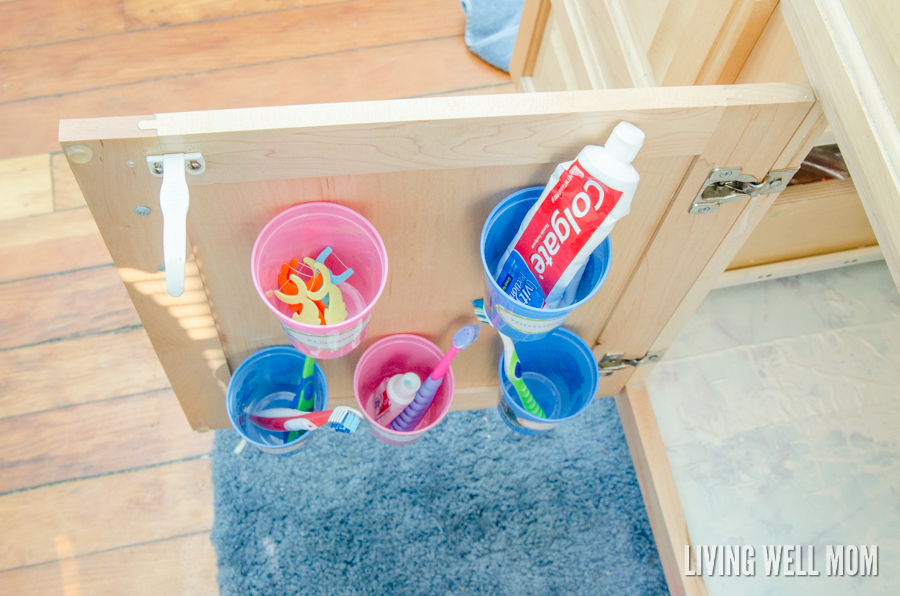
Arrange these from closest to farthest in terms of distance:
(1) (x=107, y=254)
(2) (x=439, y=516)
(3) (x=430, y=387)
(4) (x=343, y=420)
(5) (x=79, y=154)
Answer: (5) (x=79, y=154) < (4) (x=343, y=420) < (3) (x=430, y=387) < (2) (x=439, y=516) < (1) (x=107, y=254)

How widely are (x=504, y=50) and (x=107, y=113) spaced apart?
93cm

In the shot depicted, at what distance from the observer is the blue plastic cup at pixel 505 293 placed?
675mm

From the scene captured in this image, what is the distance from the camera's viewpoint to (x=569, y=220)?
63 centimetres

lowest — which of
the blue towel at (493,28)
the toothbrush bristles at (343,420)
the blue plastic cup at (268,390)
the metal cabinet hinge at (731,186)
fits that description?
the blue plastic cup at (268,390)

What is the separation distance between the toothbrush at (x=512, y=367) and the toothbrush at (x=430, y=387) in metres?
0.03

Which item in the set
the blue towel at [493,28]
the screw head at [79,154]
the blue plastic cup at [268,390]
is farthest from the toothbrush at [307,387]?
the blue towel at [493,28]

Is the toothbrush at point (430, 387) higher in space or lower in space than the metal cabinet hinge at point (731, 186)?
lower

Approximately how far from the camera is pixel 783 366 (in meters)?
1.25

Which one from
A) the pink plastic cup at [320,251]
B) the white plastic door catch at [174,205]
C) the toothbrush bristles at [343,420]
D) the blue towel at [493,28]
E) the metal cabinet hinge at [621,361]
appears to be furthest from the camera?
the blue towel at [493,28]

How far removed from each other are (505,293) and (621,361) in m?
0.50

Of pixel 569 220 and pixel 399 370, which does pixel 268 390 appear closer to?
pixel 399 370

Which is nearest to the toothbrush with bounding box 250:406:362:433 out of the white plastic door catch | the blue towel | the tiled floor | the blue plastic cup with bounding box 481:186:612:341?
the blue plastic cup with bounding box 481:186:612:341

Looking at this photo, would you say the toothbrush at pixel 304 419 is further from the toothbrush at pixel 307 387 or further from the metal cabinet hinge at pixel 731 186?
the metal cabinet hinge at pixel 731 186

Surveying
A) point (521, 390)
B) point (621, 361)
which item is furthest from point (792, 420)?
point (521, 390)
